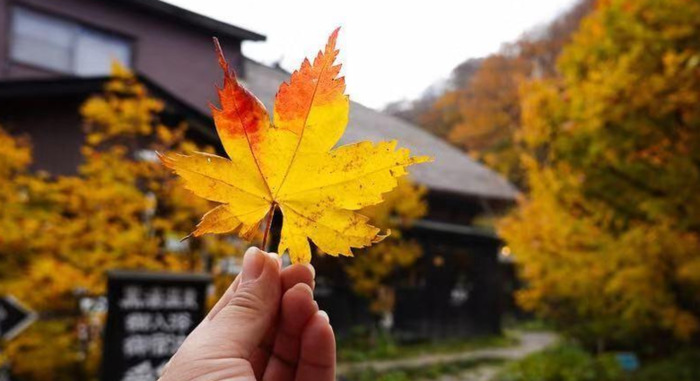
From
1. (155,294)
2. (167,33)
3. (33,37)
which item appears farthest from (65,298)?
(33,37)

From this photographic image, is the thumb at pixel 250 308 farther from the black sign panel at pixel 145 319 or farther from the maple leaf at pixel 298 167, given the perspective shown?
the black sign panel at pixel 145 319

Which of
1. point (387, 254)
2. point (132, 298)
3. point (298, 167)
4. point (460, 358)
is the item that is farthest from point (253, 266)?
point (460, 358)

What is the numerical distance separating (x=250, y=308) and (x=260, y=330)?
4 cm

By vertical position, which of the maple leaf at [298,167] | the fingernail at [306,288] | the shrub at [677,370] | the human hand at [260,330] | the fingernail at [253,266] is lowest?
the shrub at [677,370]

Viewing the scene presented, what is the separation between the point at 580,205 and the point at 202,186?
5.17m

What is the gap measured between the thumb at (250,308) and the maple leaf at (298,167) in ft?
0.25

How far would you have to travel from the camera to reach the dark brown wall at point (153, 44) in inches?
250

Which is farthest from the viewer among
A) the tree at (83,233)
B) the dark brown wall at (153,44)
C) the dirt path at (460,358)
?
the dirt path at (460,358)

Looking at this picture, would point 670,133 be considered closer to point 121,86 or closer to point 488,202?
point 121,86

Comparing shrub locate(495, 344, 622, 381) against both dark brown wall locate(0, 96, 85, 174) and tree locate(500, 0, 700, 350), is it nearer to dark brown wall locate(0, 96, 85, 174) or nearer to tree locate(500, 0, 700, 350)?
tree locate(500, 0, 700, 350)

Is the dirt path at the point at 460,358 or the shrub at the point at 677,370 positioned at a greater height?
the shrub at the point at 677,370

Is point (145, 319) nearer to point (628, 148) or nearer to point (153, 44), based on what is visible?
point (628, 148)

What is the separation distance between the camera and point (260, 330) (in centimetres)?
85

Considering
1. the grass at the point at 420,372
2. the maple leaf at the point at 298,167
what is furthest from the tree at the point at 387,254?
the maple leaf at the point at 298,167
